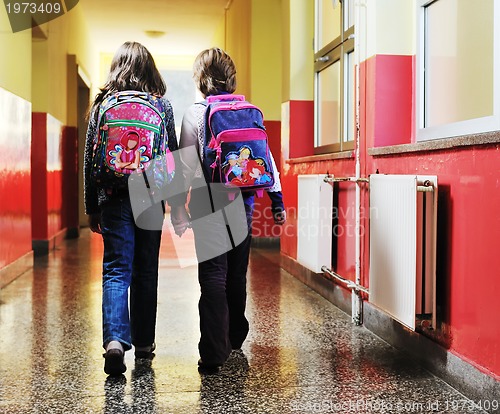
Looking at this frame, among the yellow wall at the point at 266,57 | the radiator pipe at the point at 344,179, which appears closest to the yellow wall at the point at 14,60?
the radiator pipe at the point at 344,179

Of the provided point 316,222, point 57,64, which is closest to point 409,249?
point 316,222

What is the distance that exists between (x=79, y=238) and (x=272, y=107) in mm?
3031

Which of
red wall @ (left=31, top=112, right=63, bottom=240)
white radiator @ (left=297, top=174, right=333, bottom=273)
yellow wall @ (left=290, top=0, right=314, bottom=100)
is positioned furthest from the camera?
red wall @ (left=31, top=112, right=63, bottom=240)

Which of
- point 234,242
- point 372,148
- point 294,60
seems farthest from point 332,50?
point 234,242

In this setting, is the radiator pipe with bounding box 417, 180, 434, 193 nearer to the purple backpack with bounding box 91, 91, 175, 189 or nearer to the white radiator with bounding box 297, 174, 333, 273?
the purple backpack with bounding box 91, 91, 175, 189

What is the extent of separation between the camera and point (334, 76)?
4.87 metres

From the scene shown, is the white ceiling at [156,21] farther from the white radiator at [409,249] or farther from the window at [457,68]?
the white radiator at [409,249]

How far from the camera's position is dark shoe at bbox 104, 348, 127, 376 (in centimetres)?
261

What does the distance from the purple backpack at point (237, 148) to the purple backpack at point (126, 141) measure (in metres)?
0.20

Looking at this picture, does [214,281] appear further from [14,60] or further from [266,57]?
[266,57]

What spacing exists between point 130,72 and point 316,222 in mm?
1777

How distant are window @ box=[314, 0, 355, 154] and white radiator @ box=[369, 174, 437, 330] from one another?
4.49ft

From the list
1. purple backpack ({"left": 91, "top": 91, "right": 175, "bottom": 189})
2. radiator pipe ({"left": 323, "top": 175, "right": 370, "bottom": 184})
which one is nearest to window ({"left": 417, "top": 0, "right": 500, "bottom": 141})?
radiator pipe ({"left": 323, "top": 175, "right": 370, "bottom": 184})

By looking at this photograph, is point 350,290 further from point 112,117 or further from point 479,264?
point 112,117
